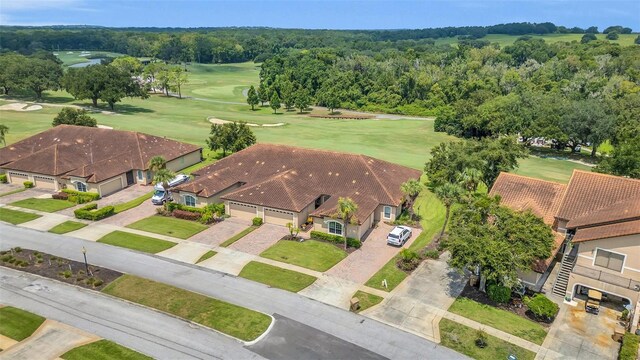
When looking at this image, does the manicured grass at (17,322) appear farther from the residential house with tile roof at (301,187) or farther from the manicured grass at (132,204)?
the residential house with tile roof at (301,187)

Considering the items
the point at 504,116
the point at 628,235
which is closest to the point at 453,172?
the point at 628,235

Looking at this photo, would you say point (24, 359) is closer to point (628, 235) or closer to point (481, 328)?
point (481, 328)

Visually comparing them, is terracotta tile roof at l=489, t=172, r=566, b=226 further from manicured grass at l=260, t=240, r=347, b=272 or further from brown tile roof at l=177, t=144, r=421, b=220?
manicured grass at l=260, t=240, r=347, b=272

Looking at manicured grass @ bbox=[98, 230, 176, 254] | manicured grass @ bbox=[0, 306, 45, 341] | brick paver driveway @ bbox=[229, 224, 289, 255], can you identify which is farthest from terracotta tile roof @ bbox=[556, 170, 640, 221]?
manicured grass @ bbox=[0, 306, 45, 341]

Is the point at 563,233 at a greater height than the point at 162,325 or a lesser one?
greater

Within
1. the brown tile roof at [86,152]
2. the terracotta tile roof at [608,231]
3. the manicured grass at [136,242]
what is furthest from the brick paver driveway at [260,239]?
the terracotta tile roof at [608,231]
